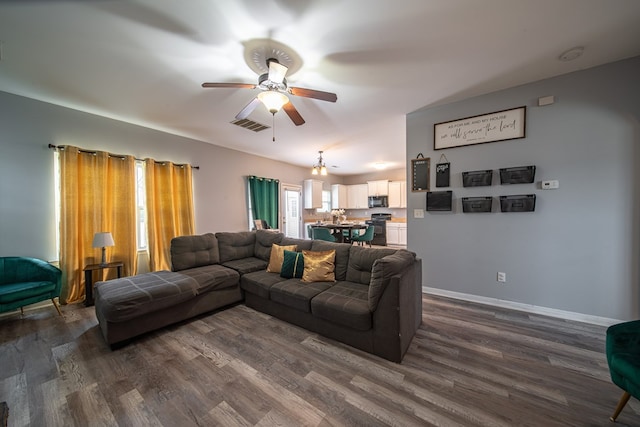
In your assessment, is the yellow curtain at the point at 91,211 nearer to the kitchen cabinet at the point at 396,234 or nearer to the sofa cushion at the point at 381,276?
the sofa cushion at the point at 381,276

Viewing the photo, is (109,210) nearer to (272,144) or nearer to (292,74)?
(272,144)

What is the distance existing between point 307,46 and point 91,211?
12.5ft

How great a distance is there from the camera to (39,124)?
297 cm

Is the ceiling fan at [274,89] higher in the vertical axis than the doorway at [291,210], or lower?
higher

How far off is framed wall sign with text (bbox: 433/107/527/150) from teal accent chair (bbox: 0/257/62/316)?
5248 millimetres

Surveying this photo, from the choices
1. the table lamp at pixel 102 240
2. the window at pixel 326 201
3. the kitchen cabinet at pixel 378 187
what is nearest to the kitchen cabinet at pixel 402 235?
the kitchen cabinet at pixel 378 187

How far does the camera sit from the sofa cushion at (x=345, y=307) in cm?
194

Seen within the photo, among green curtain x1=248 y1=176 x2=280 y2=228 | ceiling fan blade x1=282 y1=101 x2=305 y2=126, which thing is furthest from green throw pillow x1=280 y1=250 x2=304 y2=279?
green curtain x1=248 y1=176 x2=280 y2=228

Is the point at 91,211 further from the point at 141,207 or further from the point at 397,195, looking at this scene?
the point at 397,195

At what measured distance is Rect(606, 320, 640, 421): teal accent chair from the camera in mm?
1171

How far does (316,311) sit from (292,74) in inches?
97.5

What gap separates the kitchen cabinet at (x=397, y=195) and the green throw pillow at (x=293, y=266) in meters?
5.84

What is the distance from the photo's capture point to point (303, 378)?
1.70 metres

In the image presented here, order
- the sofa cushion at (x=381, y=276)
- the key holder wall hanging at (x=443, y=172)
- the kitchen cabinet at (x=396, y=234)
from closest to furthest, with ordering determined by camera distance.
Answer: the sofa cushion at (x=381, y=276) → the key holder wall hanging at (x=443, y=172) → the kitchen cabinet at (x=396, y=234)
